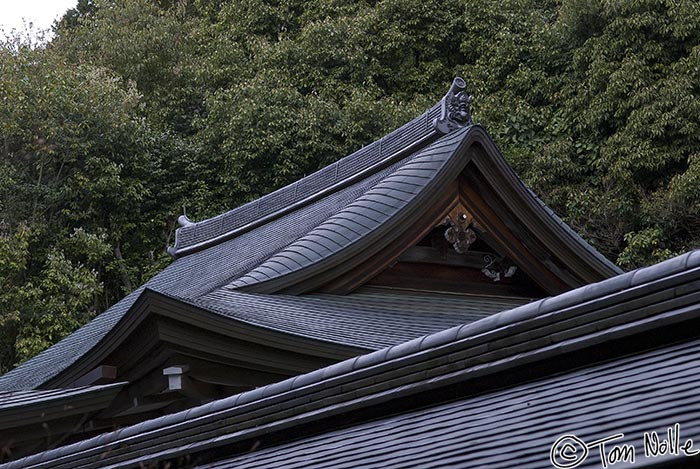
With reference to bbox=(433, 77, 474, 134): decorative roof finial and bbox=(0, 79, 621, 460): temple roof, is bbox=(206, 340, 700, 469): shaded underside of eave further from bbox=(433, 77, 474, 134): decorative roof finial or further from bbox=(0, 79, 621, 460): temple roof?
bbox=(433, 77, 474, 134): decorative roof finial

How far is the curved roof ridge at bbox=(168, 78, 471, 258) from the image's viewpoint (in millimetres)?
10266

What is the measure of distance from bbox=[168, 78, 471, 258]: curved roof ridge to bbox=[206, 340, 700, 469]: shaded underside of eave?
6.64 metres

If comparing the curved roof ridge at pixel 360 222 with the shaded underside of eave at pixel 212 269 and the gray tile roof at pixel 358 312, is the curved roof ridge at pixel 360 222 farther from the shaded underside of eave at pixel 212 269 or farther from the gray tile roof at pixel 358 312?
the shaded underside of eave at pixel 212 269

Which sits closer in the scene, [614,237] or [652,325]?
[652,325]

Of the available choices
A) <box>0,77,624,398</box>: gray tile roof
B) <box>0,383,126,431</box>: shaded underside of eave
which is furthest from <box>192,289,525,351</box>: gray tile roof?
<box>0,383,126,431</box>: shaded underside of eave

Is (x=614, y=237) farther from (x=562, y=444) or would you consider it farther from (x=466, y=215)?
(x=562, y=444)

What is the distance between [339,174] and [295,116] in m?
9.56

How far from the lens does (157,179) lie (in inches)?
920

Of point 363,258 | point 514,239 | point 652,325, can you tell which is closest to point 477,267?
point 514,239

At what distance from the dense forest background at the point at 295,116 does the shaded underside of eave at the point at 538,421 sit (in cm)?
1491

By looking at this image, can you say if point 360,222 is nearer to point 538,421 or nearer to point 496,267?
point 496,267

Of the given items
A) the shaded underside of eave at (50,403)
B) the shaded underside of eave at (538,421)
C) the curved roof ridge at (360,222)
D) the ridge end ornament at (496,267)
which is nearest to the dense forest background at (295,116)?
the ridge end ornament at (496,267)

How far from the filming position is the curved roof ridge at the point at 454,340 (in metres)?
3.27

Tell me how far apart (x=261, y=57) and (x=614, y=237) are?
33.7ft
